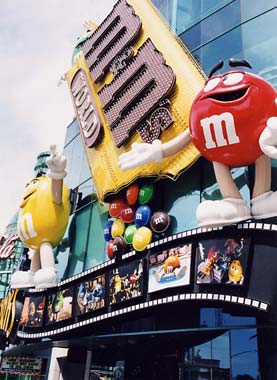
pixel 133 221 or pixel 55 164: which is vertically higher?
pixel 55 164

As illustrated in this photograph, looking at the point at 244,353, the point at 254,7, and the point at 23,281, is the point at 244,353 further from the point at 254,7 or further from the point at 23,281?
the point at 254,7

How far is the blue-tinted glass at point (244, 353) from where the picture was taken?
8.45 meters

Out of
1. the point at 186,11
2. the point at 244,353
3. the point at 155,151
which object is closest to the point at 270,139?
the point at 155,151

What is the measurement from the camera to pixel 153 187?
1155 cm

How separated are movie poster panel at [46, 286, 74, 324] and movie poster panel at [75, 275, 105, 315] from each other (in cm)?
38

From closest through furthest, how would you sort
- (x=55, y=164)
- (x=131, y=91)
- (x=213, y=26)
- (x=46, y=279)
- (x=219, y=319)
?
(x=219, y=319)
(x=46, y=279)
(x=213, y=26)
(x=55, y=164)
(x=131, y=91)

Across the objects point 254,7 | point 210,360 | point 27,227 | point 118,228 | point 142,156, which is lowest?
point 210,360

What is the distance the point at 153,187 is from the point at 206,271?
3.87 metres

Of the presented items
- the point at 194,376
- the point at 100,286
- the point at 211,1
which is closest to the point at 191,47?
the point at 211,1

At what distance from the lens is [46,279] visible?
496 inches

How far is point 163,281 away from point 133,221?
2.89 metres

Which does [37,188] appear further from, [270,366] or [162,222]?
[270,366]

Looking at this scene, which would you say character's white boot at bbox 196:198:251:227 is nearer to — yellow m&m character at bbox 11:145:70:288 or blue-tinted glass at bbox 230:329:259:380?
blue-tinted glass at bbox 230:329:259:380

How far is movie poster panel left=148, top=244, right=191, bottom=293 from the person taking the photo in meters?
8.46
